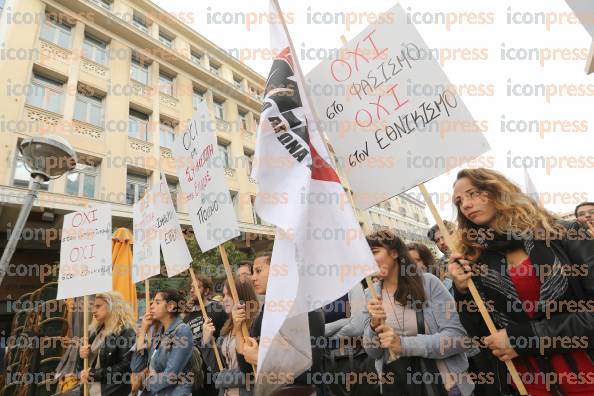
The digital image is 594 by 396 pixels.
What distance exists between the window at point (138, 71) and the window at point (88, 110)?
276cm

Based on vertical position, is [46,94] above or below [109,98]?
below

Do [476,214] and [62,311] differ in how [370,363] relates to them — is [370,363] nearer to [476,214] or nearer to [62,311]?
[476,214]

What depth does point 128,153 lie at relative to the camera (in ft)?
44.9

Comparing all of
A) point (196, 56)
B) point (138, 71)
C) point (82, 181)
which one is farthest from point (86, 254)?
point (196, 56)

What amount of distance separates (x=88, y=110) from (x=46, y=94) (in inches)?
53.9

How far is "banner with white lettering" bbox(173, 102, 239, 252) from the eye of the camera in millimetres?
3008

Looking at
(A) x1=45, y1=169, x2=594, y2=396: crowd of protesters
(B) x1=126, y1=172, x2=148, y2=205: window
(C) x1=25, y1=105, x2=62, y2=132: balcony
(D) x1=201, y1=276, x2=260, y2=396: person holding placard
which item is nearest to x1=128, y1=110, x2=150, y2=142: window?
(B) x1=126, y1=172, x2=148, y2=205: window

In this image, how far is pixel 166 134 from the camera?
16.0 metres

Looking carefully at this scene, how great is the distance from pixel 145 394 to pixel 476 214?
3586 mm

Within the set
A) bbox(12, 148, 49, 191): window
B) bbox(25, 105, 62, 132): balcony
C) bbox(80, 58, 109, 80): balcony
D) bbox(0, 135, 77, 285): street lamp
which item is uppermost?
bbox(80, 58, 109, 80): balcony

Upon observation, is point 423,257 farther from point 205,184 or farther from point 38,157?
point 38,157

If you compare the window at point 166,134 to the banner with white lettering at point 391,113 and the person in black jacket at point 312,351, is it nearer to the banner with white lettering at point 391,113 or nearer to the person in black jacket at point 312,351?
the person in black jacket at point 312,351

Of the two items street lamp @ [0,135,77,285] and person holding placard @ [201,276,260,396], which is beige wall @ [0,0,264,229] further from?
person holding placard @ [201,276,260,396]

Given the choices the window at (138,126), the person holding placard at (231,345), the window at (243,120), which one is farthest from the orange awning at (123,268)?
the window at (243,120)
